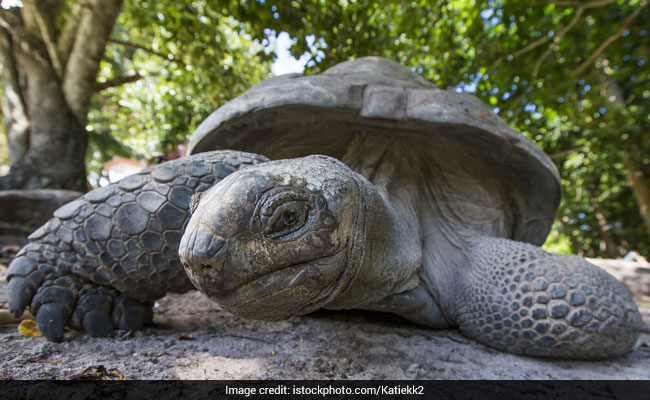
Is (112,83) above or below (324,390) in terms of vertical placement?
above

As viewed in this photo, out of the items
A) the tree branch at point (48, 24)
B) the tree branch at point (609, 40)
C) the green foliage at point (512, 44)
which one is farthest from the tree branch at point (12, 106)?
the tree branch at point (609, 40)

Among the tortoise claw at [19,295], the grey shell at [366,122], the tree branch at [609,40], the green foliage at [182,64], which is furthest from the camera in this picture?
the green foliage at [182,64]

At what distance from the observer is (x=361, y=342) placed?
4.75 feet

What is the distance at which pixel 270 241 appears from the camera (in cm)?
86

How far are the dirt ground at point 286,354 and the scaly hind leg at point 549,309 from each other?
0.24ft

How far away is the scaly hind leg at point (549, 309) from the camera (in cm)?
139

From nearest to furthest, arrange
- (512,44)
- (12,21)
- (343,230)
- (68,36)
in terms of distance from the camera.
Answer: (343,230) → (12,21) → (68,36) → (512,44)

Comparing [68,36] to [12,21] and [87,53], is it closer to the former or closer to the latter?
[87,53]

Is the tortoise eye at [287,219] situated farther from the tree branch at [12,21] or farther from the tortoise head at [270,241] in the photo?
the tree branch at [12,21]

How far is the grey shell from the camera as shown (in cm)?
164

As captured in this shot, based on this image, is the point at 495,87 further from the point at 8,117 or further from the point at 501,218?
the point at 8,117

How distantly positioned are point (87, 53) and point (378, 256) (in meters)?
4.03

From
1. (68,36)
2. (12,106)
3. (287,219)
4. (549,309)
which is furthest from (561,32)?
(12,106)

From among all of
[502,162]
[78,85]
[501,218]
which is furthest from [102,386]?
[78,85]
